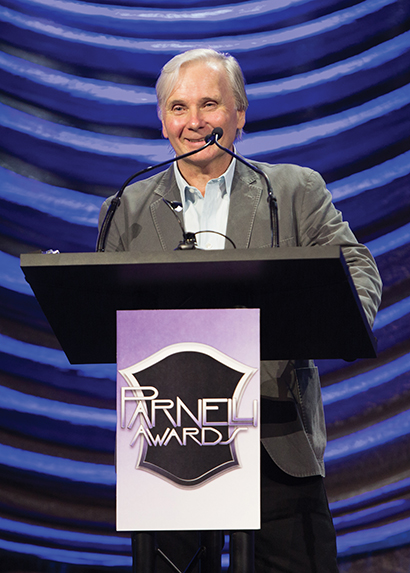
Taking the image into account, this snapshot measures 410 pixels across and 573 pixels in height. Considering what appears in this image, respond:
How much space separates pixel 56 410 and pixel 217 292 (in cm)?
179

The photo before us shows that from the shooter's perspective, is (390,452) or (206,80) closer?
(206,80)

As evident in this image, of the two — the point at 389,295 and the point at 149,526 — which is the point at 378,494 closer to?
the point at 389,295

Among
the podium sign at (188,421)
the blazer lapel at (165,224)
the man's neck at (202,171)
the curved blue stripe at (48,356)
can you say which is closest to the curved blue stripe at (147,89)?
the curved blue stripe at (48,356)

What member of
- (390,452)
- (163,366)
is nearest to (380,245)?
(390,452)

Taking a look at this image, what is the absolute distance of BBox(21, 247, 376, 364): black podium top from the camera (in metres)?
1.01

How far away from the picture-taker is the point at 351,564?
2643 mm

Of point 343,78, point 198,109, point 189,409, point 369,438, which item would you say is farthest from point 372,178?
point 189,409

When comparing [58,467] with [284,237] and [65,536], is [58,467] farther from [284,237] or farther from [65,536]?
[284,237]

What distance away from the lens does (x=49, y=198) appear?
2795 mm

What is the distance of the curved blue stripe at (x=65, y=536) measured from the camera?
275cm

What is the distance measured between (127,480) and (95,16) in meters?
2.29

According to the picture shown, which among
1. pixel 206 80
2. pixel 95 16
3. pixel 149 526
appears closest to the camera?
pixel 149 526

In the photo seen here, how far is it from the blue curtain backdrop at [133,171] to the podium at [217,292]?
147 centimetres

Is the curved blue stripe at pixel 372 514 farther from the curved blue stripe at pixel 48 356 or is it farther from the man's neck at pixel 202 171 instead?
the man's neck at pixel 202 171
